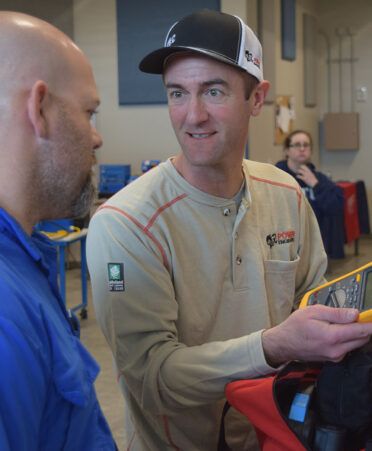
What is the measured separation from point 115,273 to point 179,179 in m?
0.29

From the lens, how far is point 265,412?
3.59 feet

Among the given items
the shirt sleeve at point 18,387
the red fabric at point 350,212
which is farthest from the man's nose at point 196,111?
the red fabric at point 350,212

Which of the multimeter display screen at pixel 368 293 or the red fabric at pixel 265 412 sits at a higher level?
the multimeter display screen at pixel 368 293

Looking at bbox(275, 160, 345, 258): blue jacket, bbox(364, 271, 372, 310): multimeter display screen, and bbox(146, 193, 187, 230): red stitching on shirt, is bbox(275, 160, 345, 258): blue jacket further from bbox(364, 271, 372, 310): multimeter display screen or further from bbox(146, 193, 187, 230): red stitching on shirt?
bbox(364, 271, 372, 310): multimeter display screen

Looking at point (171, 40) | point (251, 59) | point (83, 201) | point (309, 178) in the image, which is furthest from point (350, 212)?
point (83, 201)

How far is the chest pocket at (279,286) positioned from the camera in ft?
4.74

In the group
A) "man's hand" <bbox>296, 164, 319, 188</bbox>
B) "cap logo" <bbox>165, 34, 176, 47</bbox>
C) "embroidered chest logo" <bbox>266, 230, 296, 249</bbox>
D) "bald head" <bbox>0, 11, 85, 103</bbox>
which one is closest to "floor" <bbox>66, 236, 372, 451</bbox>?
"man's hand" <bbox>296, 164, 319, 188</bbox>

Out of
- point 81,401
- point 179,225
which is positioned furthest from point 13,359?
point 179,225

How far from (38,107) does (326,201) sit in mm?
5008

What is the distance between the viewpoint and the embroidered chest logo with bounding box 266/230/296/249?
148cm

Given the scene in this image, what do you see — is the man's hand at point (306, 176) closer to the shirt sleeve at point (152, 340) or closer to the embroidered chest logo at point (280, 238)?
the embroidered chest logo at point (280, 238)

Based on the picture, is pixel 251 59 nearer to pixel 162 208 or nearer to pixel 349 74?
pixel 162 208

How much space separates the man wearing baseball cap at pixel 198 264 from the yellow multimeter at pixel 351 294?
0.08 meters

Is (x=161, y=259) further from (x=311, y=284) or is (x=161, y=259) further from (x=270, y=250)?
(x=311, y=284)
